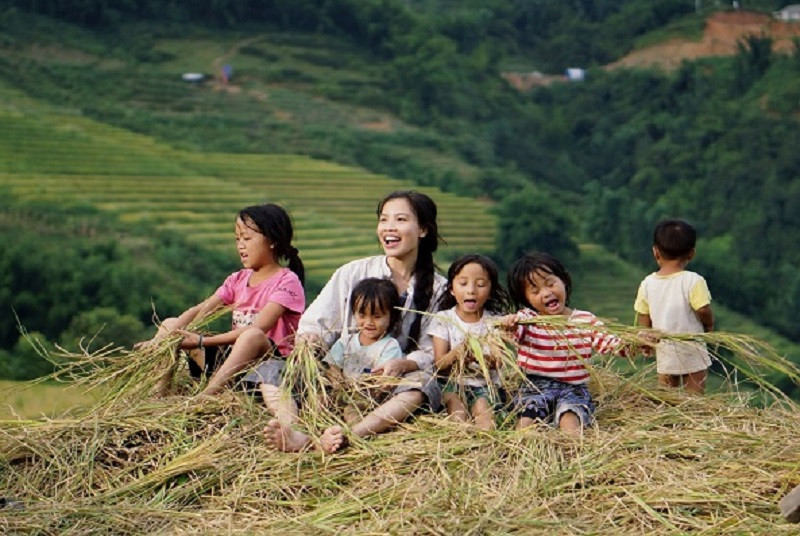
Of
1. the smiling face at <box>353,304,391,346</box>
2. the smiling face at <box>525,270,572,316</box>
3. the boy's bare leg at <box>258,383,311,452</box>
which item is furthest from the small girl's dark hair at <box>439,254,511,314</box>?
the boy's bare leg at <box>258,383,311,452</box>

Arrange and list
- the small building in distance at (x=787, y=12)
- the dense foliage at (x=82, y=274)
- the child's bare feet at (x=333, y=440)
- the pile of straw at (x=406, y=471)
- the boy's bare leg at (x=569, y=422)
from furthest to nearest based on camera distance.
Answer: the small building in distance at (x=787, y=12), the dense foliage at (x=82, y=274), the boy's bare leg at (x=569, y=422), the child's bare feet at (x=333, y=440), the pile of straw at (x=406, y=471)

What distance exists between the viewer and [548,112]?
27.9m

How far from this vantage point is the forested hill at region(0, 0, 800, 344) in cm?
2481

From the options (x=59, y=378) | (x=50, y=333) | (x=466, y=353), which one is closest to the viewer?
(x=466, y=353)

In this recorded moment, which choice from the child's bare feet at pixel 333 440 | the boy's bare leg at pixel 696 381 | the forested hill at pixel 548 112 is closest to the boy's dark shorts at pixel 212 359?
the child's bare feet at pixel 333 440

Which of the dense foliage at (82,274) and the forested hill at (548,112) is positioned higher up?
the forested hill at (548,112)

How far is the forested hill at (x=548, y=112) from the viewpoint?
81.4 ft

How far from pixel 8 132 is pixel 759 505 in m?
20.5

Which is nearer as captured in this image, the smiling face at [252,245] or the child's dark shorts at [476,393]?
the child's dark shorts at [476,393]

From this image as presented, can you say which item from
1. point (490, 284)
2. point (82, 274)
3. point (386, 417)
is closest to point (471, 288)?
point (490, 284)

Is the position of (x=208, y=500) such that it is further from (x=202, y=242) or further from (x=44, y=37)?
(x=44, y=37)

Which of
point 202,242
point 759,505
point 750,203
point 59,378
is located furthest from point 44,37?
point 759,505

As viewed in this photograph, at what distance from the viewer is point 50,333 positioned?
70.9 feet

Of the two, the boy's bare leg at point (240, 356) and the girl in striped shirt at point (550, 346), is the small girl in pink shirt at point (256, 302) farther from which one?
the girl in striped shirt at point (550, 346)
